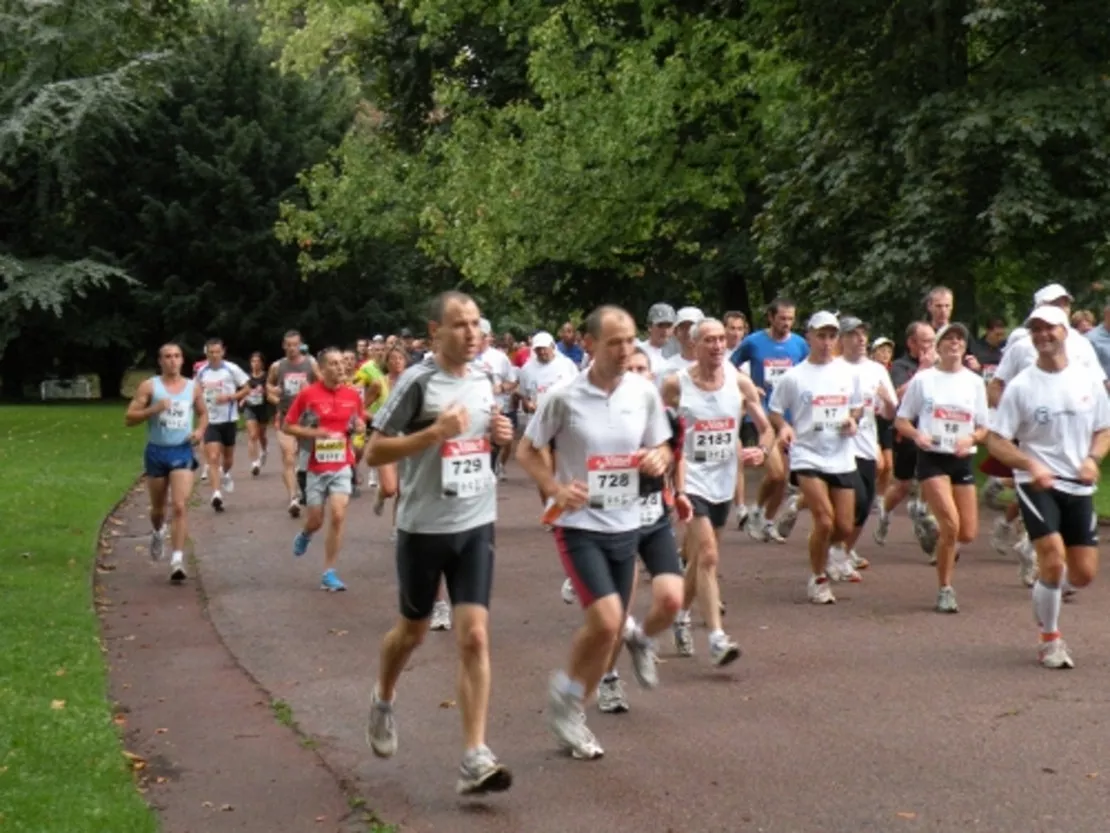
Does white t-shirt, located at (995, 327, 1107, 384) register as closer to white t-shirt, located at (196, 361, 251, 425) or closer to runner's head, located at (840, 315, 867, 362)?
runner's head, located at (840, 315, 867, 362)

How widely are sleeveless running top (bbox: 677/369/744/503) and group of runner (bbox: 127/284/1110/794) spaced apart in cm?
1

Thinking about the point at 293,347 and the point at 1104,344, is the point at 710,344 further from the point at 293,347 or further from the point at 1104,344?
the point at 293,347

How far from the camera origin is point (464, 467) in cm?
839

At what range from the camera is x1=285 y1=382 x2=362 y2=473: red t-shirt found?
51.2 feet

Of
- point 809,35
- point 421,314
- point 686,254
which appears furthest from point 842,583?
point 421,314

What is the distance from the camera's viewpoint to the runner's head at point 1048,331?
1077cm

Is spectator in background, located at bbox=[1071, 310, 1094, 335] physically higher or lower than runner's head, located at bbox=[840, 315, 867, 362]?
higher

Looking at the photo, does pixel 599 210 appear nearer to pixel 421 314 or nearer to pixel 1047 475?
pixel 1047 475

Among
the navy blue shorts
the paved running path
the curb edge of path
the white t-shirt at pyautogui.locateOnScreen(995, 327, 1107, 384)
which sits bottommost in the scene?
the curb edge of path

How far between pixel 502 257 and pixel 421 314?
23.4m

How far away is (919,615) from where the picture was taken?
42.5ft

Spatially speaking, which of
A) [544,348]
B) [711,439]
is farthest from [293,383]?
[711,439]

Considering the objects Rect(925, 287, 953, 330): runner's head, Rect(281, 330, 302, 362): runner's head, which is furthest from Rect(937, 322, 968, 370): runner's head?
Rect(281, 330, 302, 362): runner's head

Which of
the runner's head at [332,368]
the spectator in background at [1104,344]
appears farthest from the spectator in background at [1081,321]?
the runner's head at [332,368]
